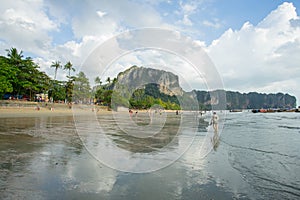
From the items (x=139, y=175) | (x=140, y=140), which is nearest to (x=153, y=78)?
(x=140, y=140)

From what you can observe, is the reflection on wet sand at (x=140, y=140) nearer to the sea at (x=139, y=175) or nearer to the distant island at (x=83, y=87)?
the sea at (x=139, y=175)

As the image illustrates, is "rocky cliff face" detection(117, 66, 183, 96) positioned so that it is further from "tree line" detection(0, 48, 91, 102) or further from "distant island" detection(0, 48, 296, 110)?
"tree line" detection(0, 48, 91, 102)

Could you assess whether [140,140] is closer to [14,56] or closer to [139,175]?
[139,175]

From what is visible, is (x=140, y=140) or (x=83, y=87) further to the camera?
(x=83, y=87)

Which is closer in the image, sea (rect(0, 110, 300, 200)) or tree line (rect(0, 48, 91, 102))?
sea (rect(0, 110, 300, 200))

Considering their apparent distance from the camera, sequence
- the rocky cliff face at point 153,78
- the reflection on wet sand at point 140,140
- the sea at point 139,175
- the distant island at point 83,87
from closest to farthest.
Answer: the sea at point 139,175, the reflection on wet sand at point 140,140, the rocky cliff face at point 153,78, the distant island at point 83,87

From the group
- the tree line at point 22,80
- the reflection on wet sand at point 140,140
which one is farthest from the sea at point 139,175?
the tree line at point 22,80

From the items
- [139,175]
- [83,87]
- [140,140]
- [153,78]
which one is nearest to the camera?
[139,175]

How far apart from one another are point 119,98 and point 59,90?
64.2 feet

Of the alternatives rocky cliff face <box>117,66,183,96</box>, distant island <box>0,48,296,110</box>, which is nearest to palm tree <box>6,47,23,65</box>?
distant island <box>0,48,296,110</box>

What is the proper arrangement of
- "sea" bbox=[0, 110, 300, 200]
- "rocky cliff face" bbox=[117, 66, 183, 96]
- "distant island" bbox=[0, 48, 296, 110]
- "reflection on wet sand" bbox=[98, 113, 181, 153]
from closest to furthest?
"sea" bbox=[0, 110, 300, 200] < "reflection on wet sand" bbox=[98, 113, 181, 153] < "rocky cliff face" bbox=[117, 66, 183, 96] < "distant island" bbox=[0, 48, 296, 110]

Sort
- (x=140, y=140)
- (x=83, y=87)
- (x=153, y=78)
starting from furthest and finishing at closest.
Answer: (x=83, y=87), (x=153, y=78), (x=140, y=140)

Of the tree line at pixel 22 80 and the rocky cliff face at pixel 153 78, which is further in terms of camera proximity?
the tree line at pixel 22 80

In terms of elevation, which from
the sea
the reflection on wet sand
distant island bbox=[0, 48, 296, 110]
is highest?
distant island bbox=[0, 48, 296, 110]
